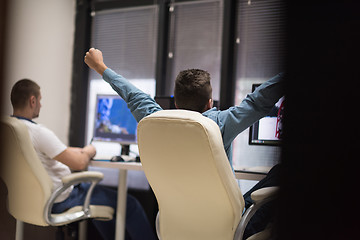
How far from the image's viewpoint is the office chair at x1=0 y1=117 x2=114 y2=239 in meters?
2.04

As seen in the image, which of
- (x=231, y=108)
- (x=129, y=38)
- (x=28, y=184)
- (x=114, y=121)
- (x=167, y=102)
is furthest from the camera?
(x=129, y=38)

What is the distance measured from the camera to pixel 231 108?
1.53 m

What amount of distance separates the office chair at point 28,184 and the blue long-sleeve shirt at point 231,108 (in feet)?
2.48

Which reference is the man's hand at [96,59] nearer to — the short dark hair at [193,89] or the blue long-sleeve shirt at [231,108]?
the blue long-sleeve shirt at [231,108]

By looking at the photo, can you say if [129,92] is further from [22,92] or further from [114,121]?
[114,121]

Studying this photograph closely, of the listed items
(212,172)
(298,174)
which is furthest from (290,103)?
(212,172)

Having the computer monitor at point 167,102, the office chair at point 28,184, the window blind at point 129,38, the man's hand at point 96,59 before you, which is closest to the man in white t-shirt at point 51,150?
the office chair at point 28,184

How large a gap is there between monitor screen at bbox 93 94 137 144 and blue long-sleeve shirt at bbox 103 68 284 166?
1.31 meters

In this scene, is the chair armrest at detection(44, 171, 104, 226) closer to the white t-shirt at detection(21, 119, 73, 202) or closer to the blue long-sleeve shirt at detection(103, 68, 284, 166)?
the white t-shirt at detection(21, 119, 73, 202)

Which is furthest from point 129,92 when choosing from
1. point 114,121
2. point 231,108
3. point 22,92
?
point 114,121

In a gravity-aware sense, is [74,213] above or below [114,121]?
below

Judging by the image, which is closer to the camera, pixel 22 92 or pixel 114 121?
pixel 22 92

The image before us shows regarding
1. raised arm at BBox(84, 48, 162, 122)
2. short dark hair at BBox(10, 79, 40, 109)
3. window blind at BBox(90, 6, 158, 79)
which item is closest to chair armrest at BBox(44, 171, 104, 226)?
short dark hair at BBox(10, 79, 40, 109)

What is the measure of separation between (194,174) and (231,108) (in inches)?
14.5
